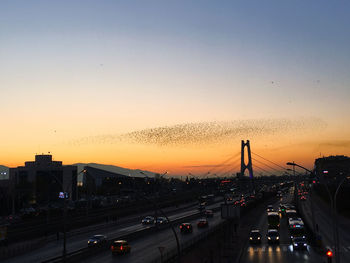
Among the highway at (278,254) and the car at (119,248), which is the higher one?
the car at (119,248)

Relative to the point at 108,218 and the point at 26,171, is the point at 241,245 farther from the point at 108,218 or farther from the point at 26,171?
the point at 26,171

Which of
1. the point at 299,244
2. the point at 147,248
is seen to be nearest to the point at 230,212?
the point at 299,244

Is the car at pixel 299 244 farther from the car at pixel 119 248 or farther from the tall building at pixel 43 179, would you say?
the tall building at pixel 43 179

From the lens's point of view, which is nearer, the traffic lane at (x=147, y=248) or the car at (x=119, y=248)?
the traffic lane at (x=147, y=248)

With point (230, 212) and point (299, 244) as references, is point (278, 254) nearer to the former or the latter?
point (299, 244)

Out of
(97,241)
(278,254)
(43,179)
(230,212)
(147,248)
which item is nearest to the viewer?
(278,254)

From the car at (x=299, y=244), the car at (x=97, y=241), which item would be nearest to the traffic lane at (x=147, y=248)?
the car at (x=97, y=241)

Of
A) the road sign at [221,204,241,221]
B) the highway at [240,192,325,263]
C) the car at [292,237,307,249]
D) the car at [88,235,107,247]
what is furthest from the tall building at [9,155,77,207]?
the car at [292,237,307,249]

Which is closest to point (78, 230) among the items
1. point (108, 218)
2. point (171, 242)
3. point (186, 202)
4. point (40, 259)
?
point (108, 218)

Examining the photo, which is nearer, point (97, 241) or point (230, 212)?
point (97, 241)
